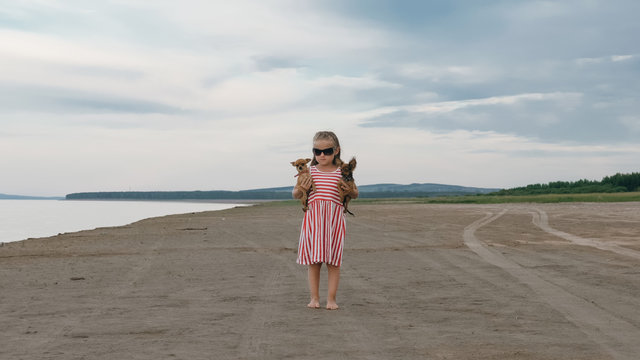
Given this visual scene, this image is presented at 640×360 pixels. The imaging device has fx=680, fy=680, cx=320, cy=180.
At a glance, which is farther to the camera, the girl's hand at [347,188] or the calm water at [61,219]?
the calm water at [61,219]

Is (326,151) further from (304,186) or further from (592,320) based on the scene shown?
(592,320)

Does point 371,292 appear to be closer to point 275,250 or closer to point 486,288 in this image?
point 486,288

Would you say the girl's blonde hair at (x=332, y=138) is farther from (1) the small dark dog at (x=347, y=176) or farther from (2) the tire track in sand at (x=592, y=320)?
(2) the tire track in sand at (x=592, y=320)

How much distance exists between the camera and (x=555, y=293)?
8727 mm

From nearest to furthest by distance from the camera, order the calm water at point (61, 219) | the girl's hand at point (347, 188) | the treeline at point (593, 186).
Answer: the girl's hand at point (347, 188) → the calm water at point (61, 219) → the treeline at point (593, 186)

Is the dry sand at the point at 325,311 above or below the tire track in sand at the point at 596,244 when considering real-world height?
below

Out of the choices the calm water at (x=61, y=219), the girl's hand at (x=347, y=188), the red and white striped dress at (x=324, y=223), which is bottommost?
the calm water at (x=61, y=219)

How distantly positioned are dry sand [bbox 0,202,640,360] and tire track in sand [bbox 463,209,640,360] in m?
0.02

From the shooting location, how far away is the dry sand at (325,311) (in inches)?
227

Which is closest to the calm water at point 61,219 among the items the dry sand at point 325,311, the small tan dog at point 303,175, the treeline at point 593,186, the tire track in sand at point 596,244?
the dry sand at point 325,311

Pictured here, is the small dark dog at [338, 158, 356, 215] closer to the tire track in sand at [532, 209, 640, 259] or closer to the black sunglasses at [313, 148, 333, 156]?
the black sunglasses at [313, 148, 333, 156]

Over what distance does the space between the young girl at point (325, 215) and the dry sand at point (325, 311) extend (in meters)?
0.48

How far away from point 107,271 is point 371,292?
16.4 feet

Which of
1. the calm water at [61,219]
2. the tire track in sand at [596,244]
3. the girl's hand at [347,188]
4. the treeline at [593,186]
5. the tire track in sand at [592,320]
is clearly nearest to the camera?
the tire track in sand at [592,320]
